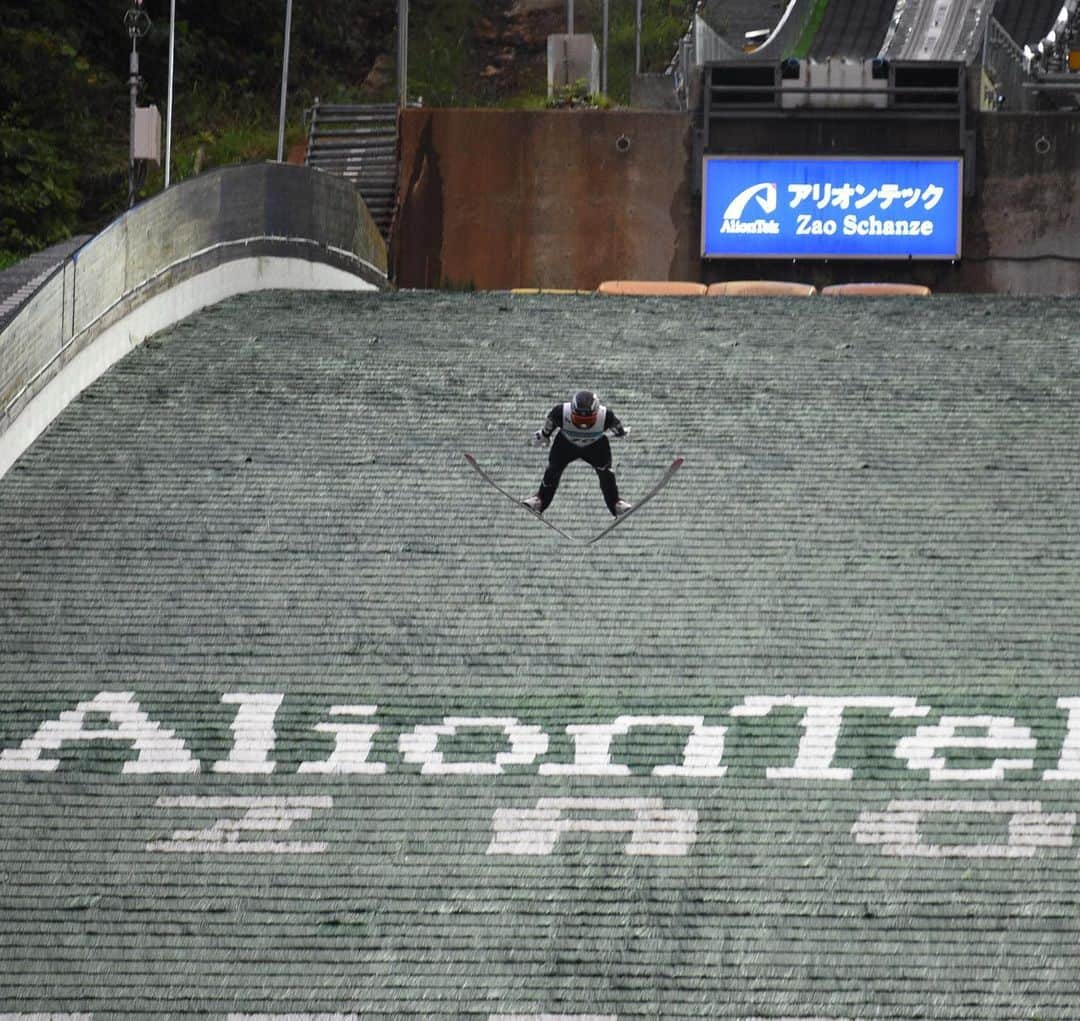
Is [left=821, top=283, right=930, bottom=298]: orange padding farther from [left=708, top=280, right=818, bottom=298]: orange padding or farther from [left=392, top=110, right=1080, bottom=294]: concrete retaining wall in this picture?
[left=392, top=110, right=1080, bottom=294]: concrete retaining wall

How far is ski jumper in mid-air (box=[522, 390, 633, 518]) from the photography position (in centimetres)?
1220

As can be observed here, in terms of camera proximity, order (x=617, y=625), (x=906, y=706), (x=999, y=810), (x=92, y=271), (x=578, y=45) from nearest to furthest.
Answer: (x=999, y=810), (x=906, y=706), (x=617, y=625), (x=92, y=271), (x=578, y=45)

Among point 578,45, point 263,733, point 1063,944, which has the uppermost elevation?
point 578,45

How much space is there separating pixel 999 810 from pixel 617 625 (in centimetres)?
278

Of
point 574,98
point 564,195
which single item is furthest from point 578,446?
point 574,98

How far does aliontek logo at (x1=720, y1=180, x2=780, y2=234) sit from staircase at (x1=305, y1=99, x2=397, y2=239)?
12.5ft

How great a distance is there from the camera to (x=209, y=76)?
3309 cm

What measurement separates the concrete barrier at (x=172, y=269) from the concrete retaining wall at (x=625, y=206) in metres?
1.66

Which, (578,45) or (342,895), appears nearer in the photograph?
(342,895)

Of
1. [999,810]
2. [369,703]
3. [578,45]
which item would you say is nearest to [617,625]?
[369,703]

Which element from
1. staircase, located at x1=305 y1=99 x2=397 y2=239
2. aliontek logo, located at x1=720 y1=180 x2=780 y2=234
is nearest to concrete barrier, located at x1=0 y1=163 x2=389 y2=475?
staircase, located at x1=305 y1=99 x2=397 y2=239

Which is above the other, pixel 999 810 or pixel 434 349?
pixel 434 349

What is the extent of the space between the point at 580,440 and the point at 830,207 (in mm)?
11413

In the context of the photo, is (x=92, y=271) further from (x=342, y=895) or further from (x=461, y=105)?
(x=461, y=105)
